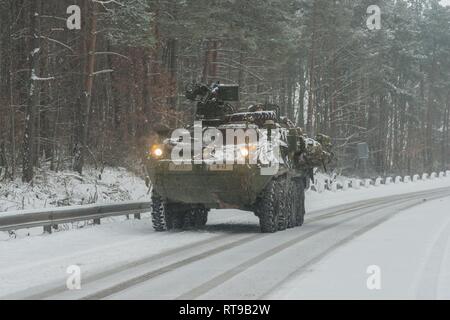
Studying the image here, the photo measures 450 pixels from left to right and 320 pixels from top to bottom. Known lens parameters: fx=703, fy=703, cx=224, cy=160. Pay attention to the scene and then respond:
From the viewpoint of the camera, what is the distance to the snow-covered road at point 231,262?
757cm

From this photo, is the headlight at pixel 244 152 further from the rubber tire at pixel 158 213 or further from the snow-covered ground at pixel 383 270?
the snow-covered ground at pixel 383 270

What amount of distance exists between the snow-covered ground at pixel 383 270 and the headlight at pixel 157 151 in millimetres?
4000

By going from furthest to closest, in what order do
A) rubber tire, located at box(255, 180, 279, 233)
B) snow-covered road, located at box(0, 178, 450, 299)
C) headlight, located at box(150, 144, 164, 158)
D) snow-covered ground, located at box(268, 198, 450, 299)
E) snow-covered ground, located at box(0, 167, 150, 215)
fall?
1. snow-covered ground, located at box(0, 167, 150, 215)
2. rubber tire, located at box(255, 180, 279, 233)
3. headlight, located at box(150, 144, 164, 158)
4. snow-covered road, located at box(0, 178, 450, 299)
5. snow-covered ground, located at box(268, 198, 450, 299)

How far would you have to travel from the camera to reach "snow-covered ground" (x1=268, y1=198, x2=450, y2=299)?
730 centimetres

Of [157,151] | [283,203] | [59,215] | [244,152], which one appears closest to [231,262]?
[244,152]

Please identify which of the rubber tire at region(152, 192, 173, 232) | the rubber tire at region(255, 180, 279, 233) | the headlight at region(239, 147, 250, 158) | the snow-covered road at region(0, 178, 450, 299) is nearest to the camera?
the snow-covered road at region(0, 178, 450, 299)

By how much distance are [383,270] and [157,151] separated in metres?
5.96

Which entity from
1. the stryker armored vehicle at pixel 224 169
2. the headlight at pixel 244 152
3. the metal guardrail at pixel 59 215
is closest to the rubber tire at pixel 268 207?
the stryker armored vehicle at pixel 224 169

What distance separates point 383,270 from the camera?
8820mm

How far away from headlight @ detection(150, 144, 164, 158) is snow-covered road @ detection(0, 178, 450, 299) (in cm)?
152

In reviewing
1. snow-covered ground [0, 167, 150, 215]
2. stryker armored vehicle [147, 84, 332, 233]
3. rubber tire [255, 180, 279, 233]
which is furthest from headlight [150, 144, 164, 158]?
snow-covered ground [0, 167, 150, 215]

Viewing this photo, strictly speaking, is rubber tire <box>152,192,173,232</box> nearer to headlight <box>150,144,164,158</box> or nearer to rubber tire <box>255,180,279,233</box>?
headlight <box>150,144,164,158</box>
